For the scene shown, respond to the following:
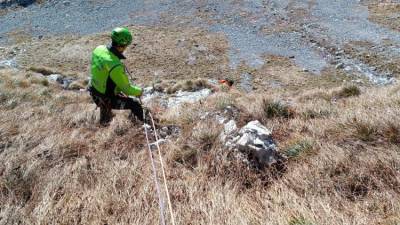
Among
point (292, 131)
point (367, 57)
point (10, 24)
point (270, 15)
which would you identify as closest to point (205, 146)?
point (292, 131)

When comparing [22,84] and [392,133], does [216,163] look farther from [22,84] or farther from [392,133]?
[22,84]

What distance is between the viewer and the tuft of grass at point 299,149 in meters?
4.11

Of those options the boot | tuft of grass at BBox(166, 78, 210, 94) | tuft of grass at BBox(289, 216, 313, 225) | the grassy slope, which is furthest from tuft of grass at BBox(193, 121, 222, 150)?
tuft of grass at BBox(166, 78, 210, 94)

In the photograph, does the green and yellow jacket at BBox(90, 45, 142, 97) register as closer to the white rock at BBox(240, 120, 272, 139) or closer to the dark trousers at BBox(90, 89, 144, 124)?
the dark trousers at BBox(90, 89, 144, 124)

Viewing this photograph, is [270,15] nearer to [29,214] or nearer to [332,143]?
[332,143]

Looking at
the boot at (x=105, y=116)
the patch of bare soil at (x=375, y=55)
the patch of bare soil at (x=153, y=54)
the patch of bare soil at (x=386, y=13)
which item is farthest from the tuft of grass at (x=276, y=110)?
the patch of bare soil at (x=386, y=13)

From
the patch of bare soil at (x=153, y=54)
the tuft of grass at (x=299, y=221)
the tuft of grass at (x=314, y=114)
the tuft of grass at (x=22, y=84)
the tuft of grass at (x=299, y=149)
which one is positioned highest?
the tuft of grass at (x=299, y=221)

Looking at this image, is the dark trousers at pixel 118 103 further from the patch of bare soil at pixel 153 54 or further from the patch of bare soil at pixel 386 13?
the patch of bare soil at pixel 386 13

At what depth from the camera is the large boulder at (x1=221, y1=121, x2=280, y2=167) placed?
13.2 ft

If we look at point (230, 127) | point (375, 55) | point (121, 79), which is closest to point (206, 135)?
point (230, 127)

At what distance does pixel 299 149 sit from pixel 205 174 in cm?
117

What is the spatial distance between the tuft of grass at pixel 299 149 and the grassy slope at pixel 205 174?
0.6 inches

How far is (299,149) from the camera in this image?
417 centimetres

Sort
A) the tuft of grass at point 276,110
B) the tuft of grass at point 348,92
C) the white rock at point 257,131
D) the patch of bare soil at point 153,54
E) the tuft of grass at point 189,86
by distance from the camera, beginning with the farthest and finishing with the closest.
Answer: the patch of bare soil at point 153,54 < the tuft of grass at point 189,86 < the tuft of grass at point 348,92 < the tuft of grass at point 276,110 < the white rock at point 257,131
